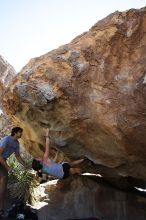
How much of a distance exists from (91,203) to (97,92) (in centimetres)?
381

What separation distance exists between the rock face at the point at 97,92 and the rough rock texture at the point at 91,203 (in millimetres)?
1796

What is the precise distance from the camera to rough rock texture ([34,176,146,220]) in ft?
32.3

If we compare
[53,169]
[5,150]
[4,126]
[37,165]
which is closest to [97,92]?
[53,169]

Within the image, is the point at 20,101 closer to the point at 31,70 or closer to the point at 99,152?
the point at 31,70

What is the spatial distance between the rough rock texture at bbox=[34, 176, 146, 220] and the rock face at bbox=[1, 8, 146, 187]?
1.80m

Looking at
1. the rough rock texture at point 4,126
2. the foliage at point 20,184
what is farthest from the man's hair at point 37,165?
the rough rock texture at point 4,126

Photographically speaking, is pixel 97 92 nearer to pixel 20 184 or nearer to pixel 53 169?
pixel 53 169

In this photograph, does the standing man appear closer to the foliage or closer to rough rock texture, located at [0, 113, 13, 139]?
the foliage

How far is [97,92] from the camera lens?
779cm

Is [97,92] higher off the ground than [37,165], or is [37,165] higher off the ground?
[97,92]

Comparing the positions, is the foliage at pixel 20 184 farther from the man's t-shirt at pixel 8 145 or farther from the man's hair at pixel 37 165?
the man's hair at pixel 37 165

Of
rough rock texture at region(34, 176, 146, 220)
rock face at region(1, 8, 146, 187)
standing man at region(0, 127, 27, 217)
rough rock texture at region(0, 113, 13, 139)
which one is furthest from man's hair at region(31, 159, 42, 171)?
rough rock texture at region(0, 113, 13, 139)

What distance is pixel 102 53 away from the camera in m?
7.83

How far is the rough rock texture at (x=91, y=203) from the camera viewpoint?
387 inches
